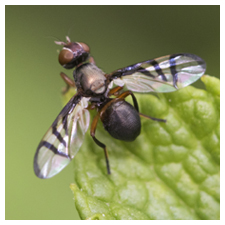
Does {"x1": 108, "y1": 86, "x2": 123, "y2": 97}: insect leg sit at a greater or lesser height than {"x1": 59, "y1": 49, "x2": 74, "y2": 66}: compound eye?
lesser

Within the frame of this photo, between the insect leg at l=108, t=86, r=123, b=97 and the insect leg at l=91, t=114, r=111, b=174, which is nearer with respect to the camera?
the insect leg at l=91, t=114, r=111, b=174

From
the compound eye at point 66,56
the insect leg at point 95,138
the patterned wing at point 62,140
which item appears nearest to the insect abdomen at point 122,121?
the insect leg at point 95,138

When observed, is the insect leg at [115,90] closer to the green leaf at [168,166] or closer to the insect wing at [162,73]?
the insect wing at [162,73]

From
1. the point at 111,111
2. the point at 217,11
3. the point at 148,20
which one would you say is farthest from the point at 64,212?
the point at 217,11

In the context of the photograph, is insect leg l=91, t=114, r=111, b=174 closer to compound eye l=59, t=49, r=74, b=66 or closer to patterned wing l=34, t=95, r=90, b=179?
patterned wing l=34, t=95, r=90, b=179

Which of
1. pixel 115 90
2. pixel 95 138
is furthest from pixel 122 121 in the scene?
pixel 115 90

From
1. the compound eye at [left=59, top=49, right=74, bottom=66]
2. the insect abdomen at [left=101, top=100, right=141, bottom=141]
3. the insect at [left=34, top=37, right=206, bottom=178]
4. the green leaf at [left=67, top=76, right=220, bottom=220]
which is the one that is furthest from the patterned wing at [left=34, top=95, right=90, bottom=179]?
the compound eye at [left=59, top=49, right=74, bottom=66]

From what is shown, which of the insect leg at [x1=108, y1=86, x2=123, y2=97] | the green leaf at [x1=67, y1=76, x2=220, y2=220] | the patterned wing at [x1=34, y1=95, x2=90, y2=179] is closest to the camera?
the green leaf at [x1=67, y1=76, x2=220, y2=220]
